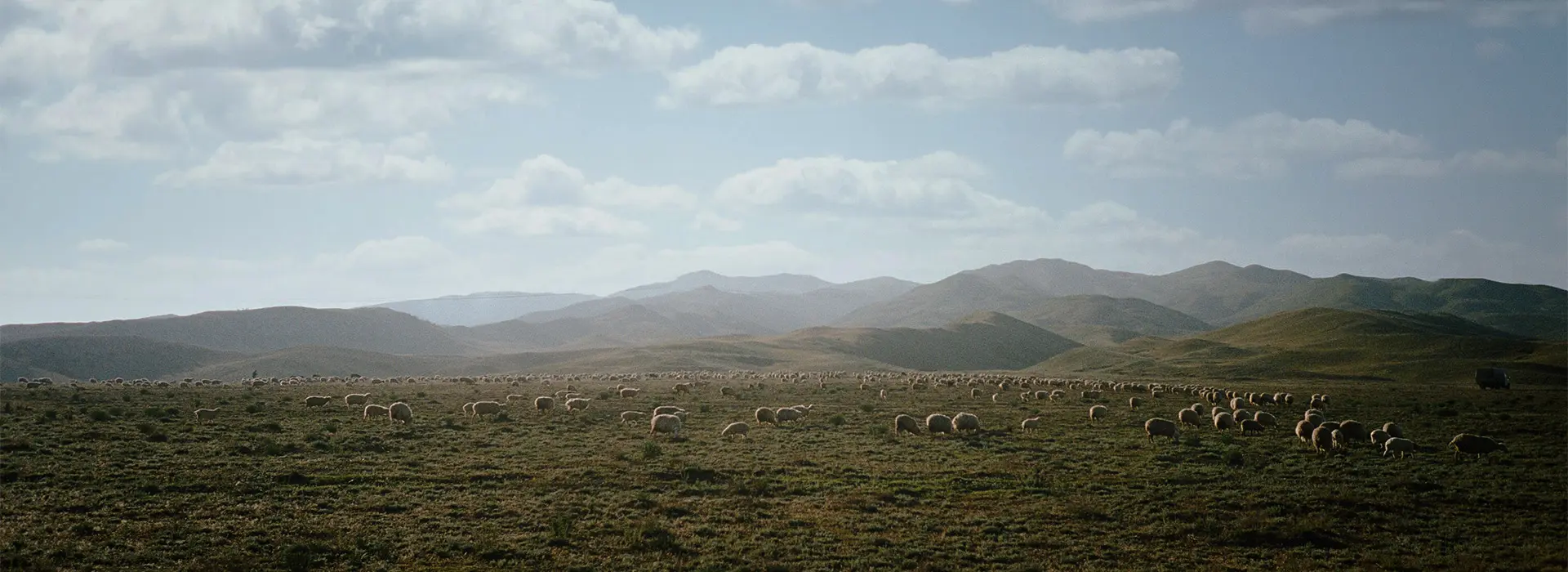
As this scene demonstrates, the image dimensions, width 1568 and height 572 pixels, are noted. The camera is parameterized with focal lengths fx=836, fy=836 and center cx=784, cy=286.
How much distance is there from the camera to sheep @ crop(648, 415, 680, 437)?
26859 mm

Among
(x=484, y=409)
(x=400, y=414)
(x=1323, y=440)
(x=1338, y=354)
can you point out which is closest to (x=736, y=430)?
(x=484, y=409)

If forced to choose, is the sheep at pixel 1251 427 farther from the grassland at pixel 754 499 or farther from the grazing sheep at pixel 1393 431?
the grazing sheep at pixel 1393 431

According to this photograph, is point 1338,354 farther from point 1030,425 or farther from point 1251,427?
point 1030,425

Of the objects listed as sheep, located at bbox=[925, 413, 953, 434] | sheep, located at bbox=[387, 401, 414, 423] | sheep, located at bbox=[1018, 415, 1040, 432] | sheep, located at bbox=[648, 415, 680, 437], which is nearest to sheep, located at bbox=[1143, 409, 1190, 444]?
sheep, located at bbox=[1018, 415, 1040, 432]

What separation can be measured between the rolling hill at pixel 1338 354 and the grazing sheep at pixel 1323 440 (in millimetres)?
57604

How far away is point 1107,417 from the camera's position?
3275 cm

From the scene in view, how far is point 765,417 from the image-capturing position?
99.8 feet

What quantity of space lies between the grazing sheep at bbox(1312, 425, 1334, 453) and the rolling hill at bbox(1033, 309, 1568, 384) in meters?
57.6

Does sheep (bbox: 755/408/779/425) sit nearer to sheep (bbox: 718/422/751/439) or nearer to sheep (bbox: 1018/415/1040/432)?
sheep (bbox: 718/422/751/439)

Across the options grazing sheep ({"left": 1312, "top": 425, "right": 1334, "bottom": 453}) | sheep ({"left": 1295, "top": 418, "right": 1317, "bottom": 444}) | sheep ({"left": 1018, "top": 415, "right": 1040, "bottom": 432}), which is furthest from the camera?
sheep ({"left": 1018, "top": 415, "right": 1040, "bottom": 432})

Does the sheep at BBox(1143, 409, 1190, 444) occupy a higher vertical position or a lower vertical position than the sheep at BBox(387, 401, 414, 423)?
higher

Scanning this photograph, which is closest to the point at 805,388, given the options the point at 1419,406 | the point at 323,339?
the point at 1419,406

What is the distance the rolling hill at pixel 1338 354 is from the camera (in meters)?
73.5

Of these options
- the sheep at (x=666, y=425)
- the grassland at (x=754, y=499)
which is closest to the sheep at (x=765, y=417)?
the grassland at (x=754, y=499)
